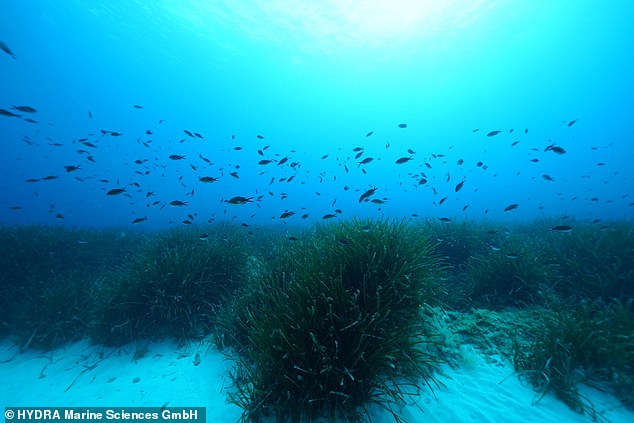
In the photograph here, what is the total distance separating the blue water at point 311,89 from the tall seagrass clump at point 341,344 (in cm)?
478

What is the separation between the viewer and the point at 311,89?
76.7m

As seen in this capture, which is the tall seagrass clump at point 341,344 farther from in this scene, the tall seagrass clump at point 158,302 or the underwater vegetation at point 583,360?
the tall seagrass clump at point 158,302

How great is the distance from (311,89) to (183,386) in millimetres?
83374

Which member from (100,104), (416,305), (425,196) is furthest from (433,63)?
(100,104)

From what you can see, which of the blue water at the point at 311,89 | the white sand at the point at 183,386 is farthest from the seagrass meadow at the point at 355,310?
the blue water at the point at 311,89

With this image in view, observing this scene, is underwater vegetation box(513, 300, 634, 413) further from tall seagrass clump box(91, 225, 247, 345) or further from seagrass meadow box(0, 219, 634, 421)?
tall seagrass clump box(91, 225, 247, 345)

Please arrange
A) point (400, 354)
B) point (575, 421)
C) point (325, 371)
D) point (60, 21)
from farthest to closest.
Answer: point (60, 21) → point (400, 354) → point (575, 421) → point (325, 371)

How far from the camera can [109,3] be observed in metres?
37.4

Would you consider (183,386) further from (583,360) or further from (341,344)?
(583,360)

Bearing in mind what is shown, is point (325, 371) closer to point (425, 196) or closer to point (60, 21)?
point (60, 21)

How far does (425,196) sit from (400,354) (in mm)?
148258

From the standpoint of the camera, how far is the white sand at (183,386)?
10.4 feet

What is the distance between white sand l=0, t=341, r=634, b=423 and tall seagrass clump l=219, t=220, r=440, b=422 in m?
0.43

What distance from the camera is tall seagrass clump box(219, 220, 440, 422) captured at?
287cm
